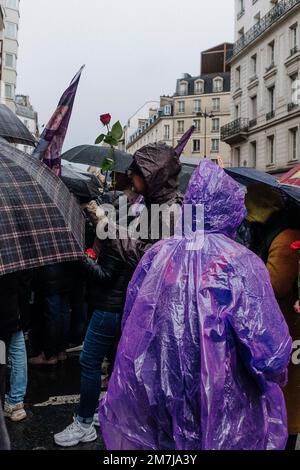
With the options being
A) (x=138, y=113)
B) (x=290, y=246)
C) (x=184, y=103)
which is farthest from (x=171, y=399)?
(x=138, y=113)

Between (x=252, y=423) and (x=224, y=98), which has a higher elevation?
(x=224, y=98)

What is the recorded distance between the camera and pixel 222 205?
89.4 inches

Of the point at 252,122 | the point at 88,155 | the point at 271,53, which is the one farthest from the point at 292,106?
the point at 88,155

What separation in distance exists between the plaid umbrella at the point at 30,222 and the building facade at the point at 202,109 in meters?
60.2

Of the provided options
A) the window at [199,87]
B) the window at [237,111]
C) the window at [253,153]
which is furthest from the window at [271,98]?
the window at [199,87]

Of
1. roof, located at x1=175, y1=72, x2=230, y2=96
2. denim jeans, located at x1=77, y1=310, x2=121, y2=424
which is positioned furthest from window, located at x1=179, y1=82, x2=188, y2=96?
denim jeans, located at x1=77, y1=310, x2=121, y2=424

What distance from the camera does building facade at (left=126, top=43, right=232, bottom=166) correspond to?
64.1 metres

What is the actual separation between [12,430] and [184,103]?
6881cm

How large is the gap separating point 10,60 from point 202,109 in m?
26.5

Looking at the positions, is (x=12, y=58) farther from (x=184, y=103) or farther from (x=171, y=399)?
(x=171, y=399)

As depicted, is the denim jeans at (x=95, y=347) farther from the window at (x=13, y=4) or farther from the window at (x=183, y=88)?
the window at (x=183, y=88)

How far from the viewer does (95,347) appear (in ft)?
10.8

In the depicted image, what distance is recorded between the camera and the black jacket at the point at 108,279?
10.6ft

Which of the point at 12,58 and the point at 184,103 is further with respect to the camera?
the point at 184,103
